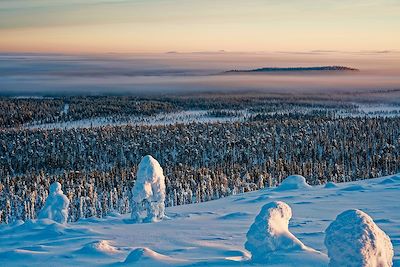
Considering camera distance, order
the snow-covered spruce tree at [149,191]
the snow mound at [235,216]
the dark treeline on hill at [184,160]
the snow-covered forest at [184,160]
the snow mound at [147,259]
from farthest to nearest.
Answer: the dark treeline on hill at [184,160] → the snow-covered forest at [184,160] → the snow mound at [235,216] → the snow-covered spruce tree at [149,191] → the snow mound at [147,259]

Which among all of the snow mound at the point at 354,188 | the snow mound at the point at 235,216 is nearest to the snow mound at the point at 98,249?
the snow mound at the point at 235,216

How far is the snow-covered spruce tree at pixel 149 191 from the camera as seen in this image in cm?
2522

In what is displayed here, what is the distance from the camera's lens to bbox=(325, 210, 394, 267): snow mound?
12445 millimetres

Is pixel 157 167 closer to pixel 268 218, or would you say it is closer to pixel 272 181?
pixel 268 218

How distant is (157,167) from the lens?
25562mm

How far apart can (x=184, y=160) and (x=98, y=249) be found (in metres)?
68.2

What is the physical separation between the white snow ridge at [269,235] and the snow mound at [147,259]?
239 centimetres

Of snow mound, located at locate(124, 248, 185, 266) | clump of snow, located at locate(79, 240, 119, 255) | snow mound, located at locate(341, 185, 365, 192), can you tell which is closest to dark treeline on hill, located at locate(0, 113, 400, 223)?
snow mound, located at locate(341, 185, 365, 192)

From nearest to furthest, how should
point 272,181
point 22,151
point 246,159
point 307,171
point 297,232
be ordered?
point 297,232
point 272,181
point 307,171
point 246,159
point 22,151

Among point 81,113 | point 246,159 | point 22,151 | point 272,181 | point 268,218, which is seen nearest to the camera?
point 268,218

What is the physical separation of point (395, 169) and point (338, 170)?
437 inches

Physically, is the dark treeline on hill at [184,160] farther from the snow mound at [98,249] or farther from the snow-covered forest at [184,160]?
the snow mound at [98,249]

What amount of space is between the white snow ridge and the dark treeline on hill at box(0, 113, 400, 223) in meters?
34.6

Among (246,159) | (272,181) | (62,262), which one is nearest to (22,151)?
(246,159)
